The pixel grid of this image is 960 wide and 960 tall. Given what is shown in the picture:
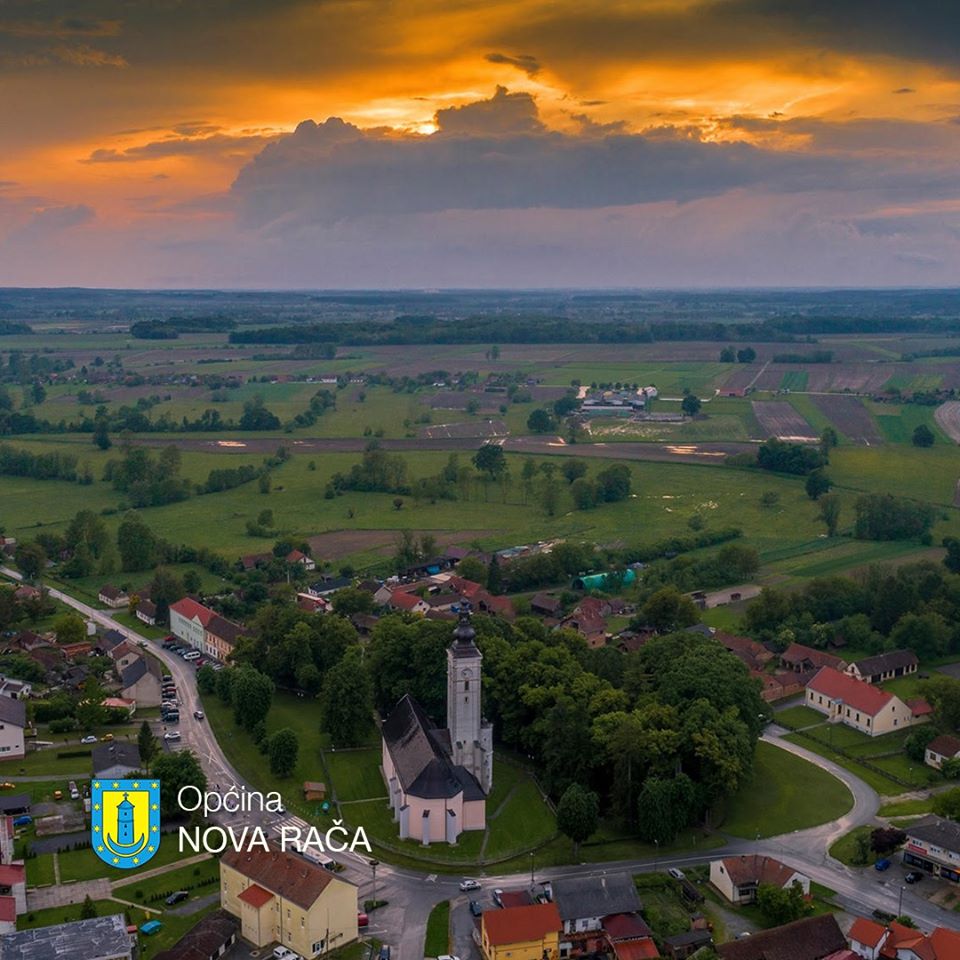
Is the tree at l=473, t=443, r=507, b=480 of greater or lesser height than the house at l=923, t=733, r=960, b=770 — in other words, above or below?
above

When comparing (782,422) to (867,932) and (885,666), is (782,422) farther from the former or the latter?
(867,932)

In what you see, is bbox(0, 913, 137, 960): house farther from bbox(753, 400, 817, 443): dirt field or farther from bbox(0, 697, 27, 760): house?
bbox(753, 400, 817, 443): dirt field

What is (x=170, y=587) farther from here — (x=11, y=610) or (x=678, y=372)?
(x=678, y=372)

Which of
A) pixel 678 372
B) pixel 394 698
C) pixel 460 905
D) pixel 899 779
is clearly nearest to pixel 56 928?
pixel 460 905

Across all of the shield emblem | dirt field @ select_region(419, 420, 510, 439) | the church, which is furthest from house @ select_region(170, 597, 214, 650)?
dirt field @ select_region(419, 420, 510, 439)

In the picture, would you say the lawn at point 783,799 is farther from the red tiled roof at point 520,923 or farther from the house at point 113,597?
the house at point 113,597

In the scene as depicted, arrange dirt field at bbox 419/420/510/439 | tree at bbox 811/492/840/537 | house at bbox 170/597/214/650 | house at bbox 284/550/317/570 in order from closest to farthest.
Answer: house at bbox 170/597/214/650, house at bbox 284/550/317/570, tree at bbox 811/492/840/537, dirt field at bbox 419/420/510/439

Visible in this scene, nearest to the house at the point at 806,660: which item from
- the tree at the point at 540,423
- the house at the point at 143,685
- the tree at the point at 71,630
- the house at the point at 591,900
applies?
the house at the point at 591,900
